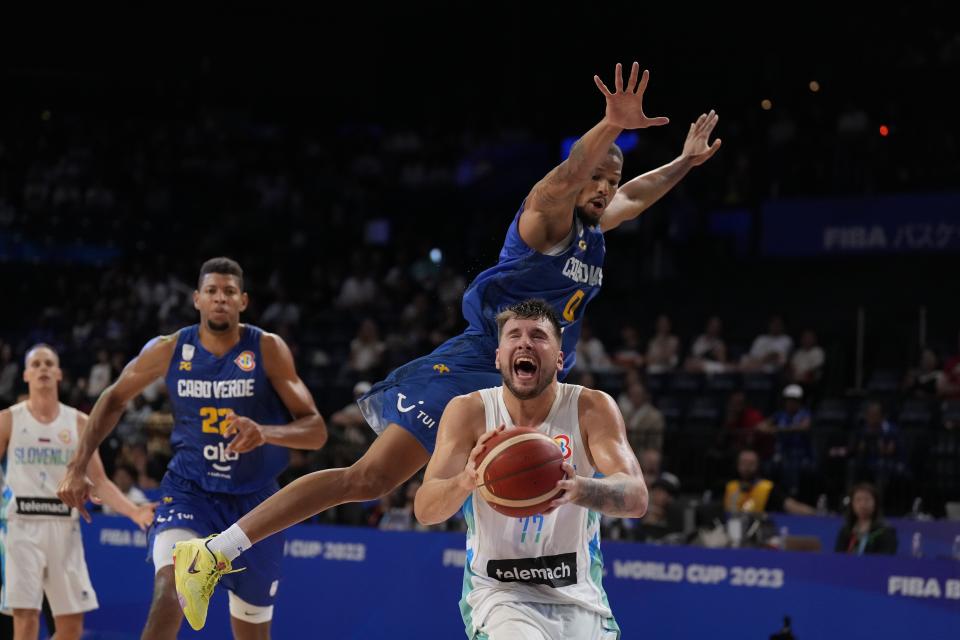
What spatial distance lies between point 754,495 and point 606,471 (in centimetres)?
671

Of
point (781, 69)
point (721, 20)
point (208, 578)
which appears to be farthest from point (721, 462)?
point (721, 20)

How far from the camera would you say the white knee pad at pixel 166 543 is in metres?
7.16

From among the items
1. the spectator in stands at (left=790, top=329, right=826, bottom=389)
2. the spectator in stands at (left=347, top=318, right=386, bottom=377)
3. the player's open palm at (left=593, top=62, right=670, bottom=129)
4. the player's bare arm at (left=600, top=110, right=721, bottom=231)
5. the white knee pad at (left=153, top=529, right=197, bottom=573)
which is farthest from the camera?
the spectator in stands at (left=347, top=318, right=386, bottom=377)

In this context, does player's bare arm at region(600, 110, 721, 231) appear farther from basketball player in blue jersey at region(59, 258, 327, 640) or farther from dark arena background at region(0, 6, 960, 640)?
basketball player in blue jersey at region(59, 258, 327, 640)

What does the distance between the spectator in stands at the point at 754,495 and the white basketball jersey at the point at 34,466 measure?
5.32 m

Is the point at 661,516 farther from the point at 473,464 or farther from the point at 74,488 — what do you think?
the point at 473,464

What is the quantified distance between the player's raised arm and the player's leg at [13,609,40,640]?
4.95 m

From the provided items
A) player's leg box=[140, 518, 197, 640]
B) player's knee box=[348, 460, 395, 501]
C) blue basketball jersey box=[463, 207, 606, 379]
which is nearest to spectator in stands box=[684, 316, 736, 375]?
blue basketball jersey box=[463, 207, 606, 379]

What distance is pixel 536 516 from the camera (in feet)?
16.6

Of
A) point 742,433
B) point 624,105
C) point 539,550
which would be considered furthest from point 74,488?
point 742,433

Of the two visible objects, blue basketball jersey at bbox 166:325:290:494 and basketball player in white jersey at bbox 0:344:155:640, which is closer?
blue basketball jersey at bbox 166:325:290:494

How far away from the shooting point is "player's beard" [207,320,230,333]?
7.67 metres

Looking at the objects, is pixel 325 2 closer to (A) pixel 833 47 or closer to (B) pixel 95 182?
(B) pixel 95 182

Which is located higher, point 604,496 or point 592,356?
point 592,356
